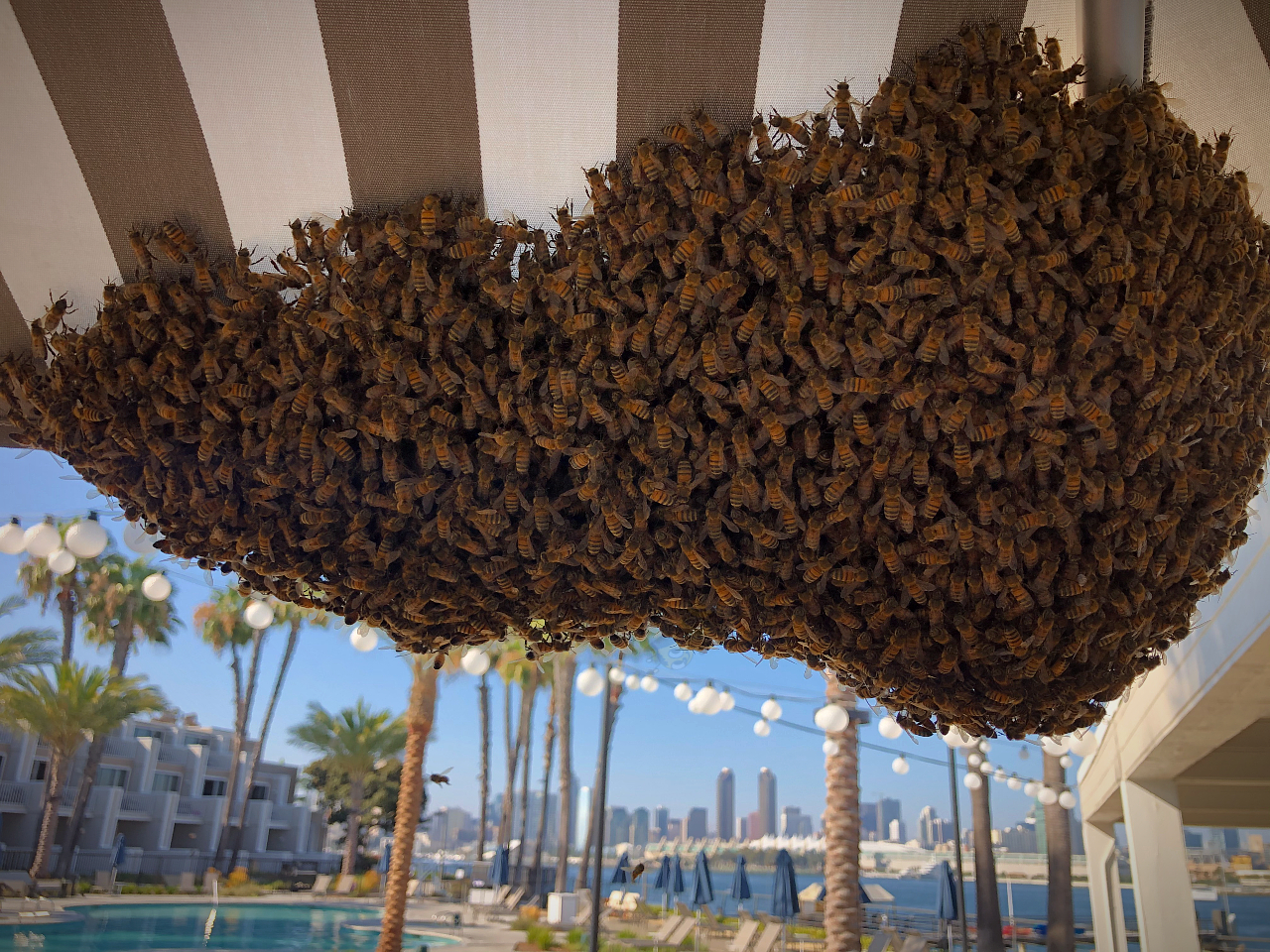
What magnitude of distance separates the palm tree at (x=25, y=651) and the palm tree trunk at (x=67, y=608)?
2289mm

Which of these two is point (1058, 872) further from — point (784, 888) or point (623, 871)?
point (623, 871)

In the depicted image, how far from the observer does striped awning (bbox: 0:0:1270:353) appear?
105 inches

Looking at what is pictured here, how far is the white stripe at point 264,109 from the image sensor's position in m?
2.74

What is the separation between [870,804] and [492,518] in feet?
606

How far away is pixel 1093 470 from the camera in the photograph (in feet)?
8.16

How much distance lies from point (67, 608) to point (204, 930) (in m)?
23.2

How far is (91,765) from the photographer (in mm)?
38969

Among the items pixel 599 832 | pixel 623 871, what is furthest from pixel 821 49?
pixel 623 871

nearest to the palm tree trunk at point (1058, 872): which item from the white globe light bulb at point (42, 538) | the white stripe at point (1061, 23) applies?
the white globe light bulb at point (42, 538)

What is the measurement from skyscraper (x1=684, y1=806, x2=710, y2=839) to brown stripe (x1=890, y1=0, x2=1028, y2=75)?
184 meters

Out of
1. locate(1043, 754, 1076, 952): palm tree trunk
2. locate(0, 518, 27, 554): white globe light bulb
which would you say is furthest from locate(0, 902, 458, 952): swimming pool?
locate(0, 518, 27, 554): white globe light bulb

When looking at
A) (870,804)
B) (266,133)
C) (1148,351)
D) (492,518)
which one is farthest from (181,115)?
(870,804)

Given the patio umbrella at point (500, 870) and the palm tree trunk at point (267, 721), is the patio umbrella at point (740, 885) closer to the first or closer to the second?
the patio umbrella at point (500, 870)

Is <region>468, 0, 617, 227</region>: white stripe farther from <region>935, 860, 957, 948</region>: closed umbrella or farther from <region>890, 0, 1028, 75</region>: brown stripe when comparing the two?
<region>935, 860, 957, 948</region>: closed umbrella
